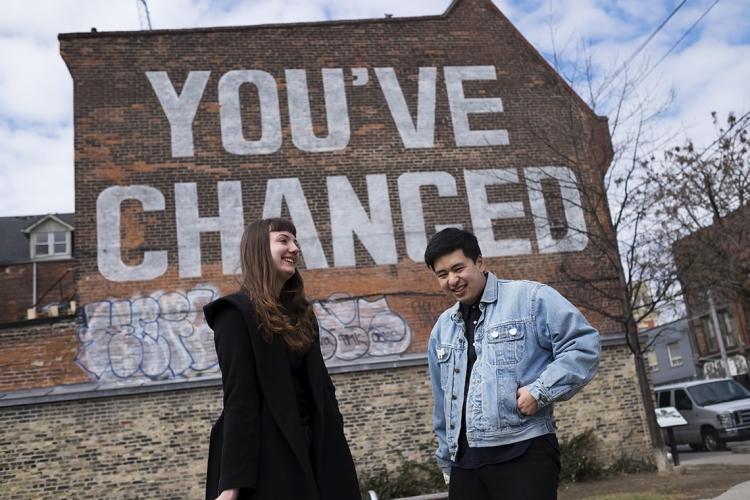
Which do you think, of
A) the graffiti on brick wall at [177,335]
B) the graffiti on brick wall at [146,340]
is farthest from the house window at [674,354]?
the graffiti on brick wall at [146,340]

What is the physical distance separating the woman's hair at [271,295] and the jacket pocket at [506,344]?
0.82 m

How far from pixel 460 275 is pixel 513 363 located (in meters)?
0.48

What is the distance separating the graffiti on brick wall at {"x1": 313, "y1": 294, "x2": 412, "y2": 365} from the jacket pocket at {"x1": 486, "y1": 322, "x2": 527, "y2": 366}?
36.9 feet

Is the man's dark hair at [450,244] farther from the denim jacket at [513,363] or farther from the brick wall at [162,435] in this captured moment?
the brick wall at [162,435]

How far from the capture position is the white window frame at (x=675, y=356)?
44.0 meters

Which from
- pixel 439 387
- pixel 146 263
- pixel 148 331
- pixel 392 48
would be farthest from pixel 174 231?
pixel 439 387

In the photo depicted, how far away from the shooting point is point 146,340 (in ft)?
46.2

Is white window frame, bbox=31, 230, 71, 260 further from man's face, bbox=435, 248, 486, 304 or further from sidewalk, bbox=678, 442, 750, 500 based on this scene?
man's face, bbox=435, 248, 486, 304

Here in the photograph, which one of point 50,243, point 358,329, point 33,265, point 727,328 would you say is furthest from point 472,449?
point 727,328

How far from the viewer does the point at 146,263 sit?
14719 millimetres

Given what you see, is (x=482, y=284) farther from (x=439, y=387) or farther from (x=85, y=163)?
(x=85, y=163)

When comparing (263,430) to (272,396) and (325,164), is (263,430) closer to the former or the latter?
(272,396)

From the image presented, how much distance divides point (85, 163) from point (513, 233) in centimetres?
904

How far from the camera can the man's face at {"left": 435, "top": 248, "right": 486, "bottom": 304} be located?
3.52 meters
